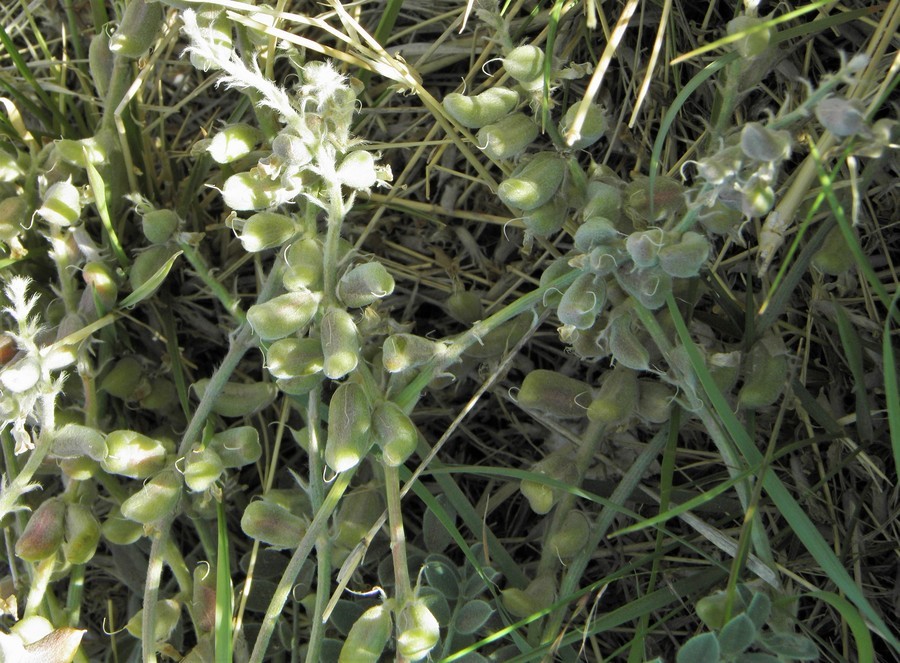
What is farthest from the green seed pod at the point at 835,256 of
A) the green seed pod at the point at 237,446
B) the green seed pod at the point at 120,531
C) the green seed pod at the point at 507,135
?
the green seed pod at the point at 120,531

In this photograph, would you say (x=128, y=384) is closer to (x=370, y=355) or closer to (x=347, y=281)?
(x=370, y=355)

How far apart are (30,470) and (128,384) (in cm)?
29

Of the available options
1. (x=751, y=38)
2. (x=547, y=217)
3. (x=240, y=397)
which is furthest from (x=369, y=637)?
(x=751, y=38)

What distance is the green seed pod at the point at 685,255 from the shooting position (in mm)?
933

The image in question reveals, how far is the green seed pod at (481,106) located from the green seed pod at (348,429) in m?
0.35

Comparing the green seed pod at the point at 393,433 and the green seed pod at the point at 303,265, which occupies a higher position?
the green seed pod at the point at 303,265

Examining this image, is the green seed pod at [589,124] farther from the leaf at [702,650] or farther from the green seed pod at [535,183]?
the leaf at [702,650]

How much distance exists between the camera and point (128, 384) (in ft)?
4.45

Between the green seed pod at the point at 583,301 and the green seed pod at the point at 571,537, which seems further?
the green seed pod at the point at 571,537

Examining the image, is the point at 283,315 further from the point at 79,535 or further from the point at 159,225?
the point at 79,535

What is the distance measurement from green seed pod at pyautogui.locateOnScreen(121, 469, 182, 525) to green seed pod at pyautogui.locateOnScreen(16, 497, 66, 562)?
0.14 meters

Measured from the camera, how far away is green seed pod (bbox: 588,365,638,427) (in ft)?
3.68

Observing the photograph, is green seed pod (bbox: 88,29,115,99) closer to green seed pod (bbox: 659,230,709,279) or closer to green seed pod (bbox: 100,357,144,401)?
green seed pod (bbox: 100,357,144,401)

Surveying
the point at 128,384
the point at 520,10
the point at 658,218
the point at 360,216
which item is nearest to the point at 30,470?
the point at 128,384
